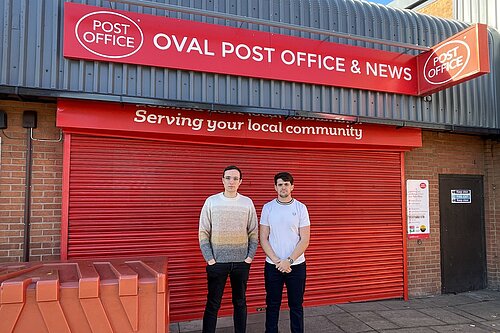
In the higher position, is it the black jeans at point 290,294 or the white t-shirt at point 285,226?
the white t-shirt at point 285,226

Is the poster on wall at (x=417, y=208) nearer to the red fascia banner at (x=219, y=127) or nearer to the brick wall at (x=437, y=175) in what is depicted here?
the brick wall at (x=437, y=175)

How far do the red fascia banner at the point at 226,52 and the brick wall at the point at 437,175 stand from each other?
130 cm

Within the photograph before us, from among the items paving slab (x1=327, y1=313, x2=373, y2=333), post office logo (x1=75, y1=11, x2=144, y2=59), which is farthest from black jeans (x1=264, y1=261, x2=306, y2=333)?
post office logo (x1=75, y1=11, x2=144, y2=59)

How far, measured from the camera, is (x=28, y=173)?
424 cm

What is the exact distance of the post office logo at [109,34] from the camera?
4188 millimetres

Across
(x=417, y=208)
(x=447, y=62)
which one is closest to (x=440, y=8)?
(x=447, y=62)

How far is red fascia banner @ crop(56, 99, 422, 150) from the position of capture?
4266mm

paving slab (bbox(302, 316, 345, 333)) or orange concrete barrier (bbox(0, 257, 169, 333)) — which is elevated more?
orange concrete barrier (bbox(0, 257, 169, 333))

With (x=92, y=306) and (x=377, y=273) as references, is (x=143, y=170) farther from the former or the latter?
(x=377, y=273)

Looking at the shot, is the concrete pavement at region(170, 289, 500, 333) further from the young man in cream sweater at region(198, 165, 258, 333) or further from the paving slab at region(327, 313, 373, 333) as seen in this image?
the young man in cream sweater at region(198, 165, 258, 333)

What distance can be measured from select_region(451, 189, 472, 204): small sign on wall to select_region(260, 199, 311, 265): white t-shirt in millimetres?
4163

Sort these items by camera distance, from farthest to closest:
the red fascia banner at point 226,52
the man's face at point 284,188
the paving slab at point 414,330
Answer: the paving slab at point 414,330 → the red fascia banner at point 226,52 → the man's face at point 284,188

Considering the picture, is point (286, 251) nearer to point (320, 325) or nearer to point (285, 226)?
point (285, 226)

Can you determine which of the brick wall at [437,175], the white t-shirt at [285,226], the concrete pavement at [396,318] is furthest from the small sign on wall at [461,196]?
the white t-shirt at [285,226]
